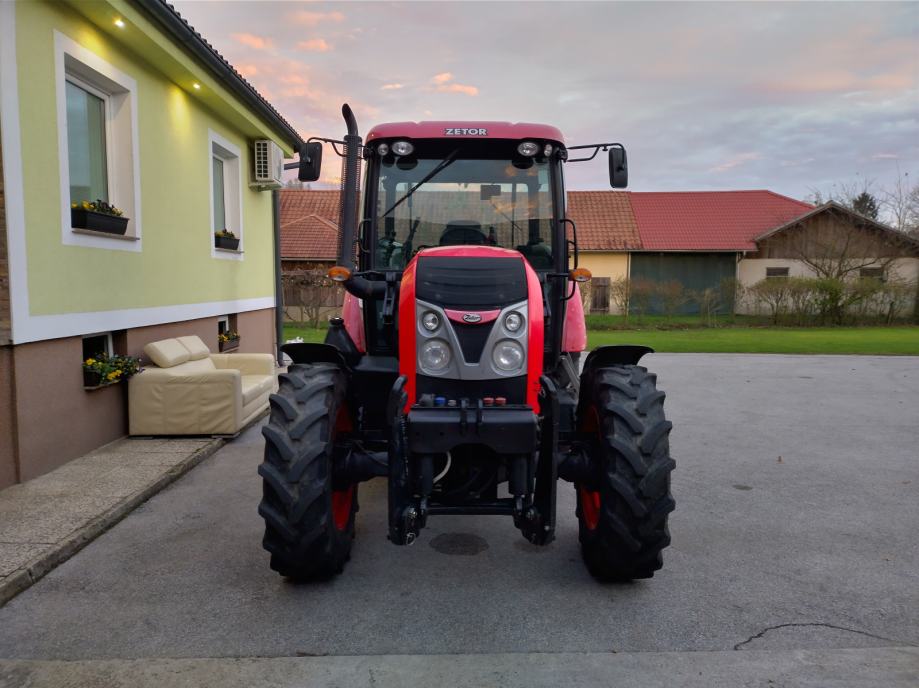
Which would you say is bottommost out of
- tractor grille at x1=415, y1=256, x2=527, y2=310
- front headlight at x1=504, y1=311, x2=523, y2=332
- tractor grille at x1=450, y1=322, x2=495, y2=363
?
tractor grille at x1=450, y1=322, x2=495, y2=363

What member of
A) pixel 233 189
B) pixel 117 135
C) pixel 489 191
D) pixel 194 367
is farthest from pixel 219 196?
pixel 489 191

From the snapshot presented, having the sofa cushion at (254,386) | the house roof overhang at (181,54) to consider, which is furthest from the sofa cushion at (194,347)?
the house roof overhang at (181,54)

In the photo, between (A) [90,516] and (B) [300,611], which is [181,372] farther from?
(B) [300,611]

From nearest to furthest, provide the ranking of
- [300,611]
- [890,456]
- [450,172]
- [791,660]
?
1. [791,660]
2. [300,611]
3. [450,172]
4. [890,456]

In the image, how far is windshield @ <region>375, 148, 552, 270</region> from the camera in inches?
168

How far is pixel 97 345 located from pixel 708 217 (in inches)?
1063

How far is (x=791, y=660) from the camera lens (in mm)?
2836

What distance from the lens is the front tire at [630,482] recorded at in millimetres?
3291

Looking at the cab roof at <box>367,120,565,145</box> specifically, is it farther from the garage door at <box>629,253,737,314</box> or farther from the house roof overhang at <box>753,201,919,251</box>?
the house roof overhang at <box>753,201,919,251</box>

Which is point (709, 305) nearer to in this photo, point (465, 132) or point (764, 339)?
point (764, 339)

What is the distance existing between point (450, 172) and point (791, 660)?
10.3 feet

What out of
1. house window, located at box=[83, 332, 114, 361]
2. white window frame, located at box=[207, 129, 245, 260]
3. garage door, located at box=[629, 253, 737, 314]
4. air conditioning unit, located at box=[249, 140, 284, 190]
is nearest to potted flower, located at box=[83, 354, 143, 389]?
house window, located at box=[83, 332, 114, 361]

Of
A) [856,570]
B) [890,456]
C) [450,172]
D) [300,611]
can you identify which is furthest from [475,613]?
[890,456]

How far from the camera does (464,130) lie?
4.16 meters
